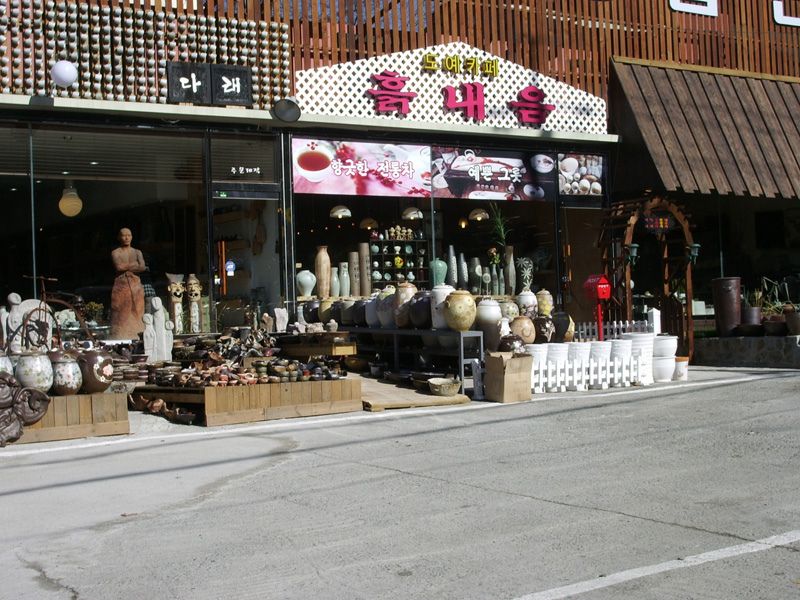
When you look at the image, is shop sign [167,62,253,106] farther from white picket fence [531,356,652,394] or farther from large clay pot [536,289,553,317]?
white picket fence [531,356,652,394]

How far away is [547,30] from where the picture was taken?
18938 mm

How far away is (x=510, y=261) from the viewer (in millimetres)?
18953

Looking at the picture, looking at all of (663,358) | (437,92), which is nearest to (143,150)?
(437,92)

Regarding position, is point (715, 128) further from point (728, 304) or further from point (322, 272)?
point (322, 272)

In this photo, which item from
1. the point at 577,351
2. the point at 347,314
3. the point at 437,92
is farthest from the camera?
the point at 437,92

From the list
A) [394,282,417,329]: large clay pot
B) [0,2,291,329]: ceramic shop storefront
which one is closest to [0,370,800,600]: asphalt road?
[394,282,417,329]: large clay pot

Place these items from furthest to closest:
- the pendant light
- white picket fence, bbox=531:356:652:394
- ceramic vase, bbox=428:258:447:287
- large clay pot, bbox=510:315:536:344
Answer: ceramic vase, bbox=428:258:447:287 < the pendant light < large clay pot, bbox=510:315:536:344 < white picket fence, bbox=531:356:652:394

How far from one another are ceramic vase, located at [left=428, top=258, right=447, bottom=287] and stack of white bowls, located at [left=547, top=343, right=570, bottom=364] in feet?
18.8

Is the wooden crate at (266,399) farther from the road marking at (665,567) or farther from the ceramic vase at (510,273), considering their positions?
the ceramic vase at (510,273)

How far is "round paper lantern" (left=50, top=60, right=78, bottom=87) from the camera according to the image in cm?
1400

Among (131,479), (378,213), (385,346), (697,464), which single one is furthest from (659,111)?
(131,479)

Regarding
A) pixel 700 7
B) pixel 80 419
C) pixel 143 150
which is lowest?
pixel 80 419

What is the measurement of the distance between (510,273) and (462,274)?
1022 millimetres

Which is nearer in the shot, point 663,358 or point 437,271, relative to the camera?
point 663,358
